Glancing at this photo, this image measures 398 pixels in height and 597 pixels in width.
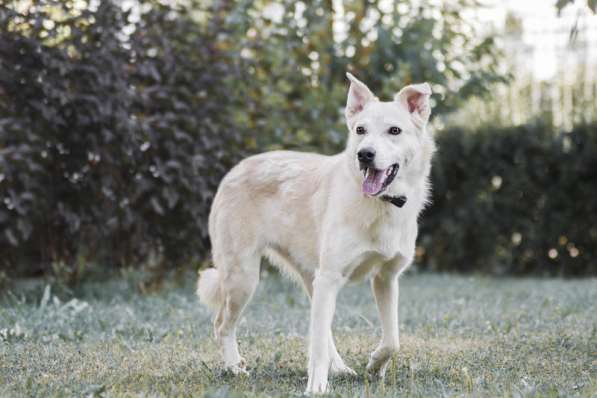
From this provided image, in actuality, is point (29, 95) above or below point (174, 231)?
above

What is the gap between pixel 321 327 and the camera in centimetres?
383

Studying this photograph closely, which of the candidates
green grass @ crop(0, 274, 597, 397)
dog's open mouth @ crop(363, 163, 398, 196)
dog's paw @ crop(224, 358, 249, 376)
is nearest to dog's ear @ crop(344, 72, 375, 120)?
dog's open mouth @ crop(363, 163, 398, 196)

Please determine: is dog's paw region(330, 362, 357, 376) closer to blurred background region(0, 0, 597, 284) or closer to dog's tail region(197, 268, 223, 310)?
dog's tail region(197, 268, 223, 310)

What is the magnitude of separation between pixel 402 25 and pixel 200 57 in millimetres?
2852

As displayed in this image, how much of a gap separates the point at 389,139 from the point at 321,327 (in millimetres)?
1007

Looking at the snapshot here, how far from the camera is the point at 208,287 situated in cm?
477

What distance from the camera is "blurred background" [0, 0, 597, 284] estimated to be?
6.71 meters

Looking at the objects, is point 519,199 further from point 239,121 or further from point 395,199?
point 395,199

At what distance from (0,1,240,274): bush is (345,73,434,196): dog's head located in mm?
3293

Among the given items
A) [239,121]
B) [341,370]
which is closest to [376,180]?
[341,370]

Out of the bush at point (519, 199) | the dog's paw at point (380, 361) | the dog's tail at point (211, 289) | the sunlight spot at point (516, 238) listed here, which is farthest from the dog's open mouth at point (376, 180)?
the sunlight spot at point (516, 238)

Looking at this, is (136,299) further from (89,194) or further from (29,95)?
(29,95)

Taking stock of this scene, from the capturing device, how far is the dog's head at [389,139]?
3.78 m

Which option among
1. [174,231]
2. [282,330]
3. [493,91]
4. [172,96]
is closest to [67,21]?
[172,96]
